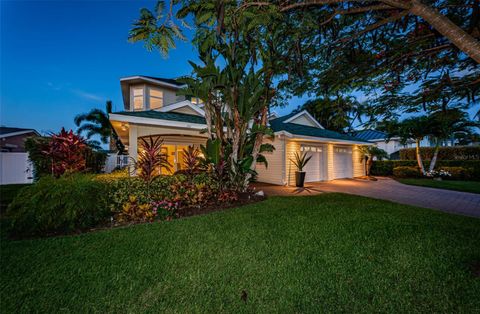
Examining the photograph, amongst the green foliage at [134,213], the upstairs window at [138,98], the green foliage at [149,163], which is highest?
the upstairs window at [138,98]

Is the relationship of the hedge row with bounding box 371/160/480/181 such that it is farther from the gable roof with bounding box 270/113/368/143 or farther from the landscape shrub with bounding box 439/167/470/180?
the gable roof with bounding box 270/113/368/143

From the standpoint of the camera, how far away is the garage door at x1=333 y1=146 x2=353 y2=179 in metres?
12.9

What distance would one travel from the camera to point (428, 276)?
90.7 inches

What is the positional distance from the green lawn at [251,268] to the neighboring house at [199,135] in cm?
446

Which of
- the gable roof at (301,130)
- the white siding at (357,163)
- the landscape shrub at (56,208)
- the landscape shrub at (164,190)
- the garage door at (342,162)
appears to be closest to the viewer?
the landscape shrub at (56,208)

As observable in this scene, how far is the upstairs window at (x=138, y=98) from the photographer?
41.8 feet

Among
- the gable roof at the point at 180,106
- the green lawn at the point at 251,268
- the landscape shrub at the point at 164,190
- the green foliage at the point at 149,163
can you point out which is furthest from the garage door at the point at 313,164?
the green foliage at the point at 149,163

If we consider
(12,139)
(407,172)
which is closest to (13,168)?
(12,139)

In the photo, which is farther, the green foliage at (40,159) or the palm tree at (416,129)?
the palm tree at (416,129)

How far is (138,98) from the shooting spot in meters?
12.8

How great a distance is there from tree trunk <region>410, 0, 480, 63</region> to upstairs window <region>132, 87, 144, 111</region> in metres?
14.1

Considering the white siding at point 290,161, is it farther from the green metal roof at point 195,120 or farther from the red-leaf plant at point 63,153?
the red-leaf plant at point 63,153

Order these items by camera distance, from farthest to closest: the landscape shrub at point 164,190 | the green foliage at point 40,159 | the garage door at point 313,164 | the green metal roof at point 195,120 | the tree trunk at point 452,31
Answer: the garage door at point 313,164
the green metal roof at point 195,120
the green foliage at point 40,159
the landscape shrub at point 164,190
the tree trunk at point 452,31

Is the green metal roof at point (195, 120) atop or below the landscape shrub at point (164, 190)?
atop
